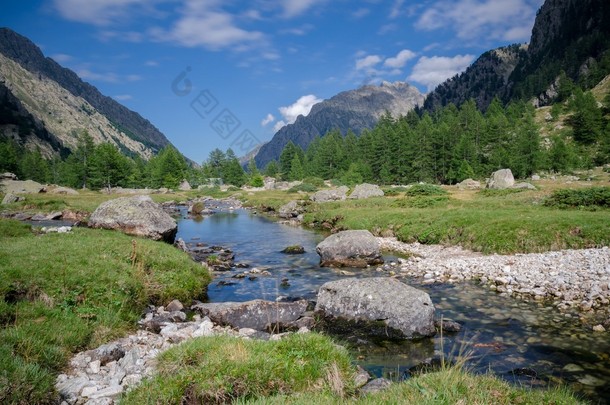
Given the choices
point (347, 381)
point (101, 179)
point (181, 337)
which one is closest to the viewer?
point (347, 381)

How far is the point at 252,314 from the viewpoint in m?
12.6

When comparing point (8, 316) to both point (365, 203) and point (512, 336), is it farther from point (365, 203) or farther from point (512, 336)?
point (365, 203)

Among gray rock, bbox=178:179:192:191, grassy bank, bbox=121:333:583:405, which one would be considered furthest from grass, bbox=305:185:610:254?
gray rock, bbox=178:179:192:191

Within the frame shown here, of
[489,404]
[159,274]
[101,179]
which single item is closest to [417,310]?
[489,404]

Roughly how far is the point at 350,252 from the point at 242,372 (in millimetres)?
15592

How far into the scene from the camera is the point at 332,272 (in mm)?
20453

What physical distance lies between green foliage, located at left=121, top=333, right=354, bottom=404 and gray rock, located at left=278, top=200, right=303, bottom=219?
41938mm

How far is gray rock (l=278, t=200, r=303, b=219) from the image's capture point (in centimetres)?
5105

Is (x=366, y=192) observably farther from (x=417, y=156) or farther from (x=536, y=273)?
(x=536, y=273)

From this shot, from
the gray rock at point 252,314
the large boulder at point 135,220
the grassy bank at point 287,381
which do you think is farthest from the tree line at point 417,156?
the grassy bank at point 287,381

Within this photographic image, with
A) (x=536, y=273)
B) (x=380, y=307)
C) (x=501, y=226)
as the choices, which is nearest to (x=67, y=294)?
(x=380, y=307)

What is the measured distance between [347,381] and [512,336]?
6.90 m

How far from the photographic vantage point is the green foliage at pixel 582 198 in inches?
1051

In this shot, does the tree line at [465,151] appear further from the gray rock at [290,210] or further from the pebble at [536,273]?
the pebble at [536,273]
